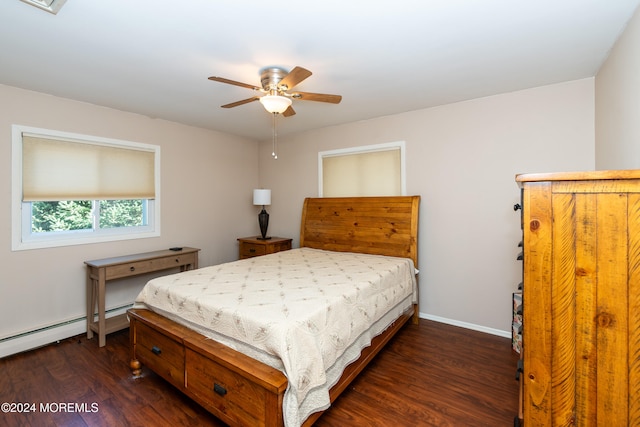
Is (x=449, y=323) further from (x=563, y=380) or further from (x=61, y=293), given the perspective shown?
(x=61, y=293)

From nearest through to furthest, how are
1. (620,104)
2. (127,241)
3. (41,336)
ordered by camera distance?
(620,104) < (41,336) < (127,241)

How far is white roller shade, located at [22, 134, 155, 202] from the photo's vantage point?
2.71 meters

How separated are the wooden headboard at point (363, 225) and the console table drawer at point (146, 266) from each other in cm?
149

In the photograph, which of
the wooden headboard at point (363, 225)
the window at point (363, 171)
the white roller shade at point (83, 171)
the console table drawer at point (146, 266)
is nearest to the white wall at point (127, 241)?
the white roller shade at point (83, 171)

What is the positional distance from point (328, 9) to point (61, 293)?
347cm

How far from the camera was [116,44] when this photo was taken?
1911 mm

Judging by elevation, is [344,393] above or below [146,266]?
below

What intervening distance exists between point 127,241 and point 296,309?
2636 mm

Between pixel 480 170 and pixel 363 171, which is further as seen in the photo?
pixel 363 171

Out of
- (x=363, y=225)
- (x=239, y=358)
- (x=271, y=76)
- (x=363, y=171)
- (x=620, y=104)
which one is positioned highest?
(x=271, y=76)

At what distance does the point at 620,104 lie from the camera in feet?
6.15

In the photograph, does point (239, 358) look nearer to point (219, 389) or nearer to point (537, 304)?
point (219, 389)

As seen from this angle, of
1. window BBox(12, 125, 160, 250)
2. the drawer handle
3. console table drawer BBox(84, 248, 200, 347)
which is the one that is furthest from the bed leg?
window BBox(12, 125, 160, 250)

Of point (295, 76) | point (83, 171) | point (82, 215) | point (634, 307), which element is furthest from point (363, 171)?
point (82, 215)
